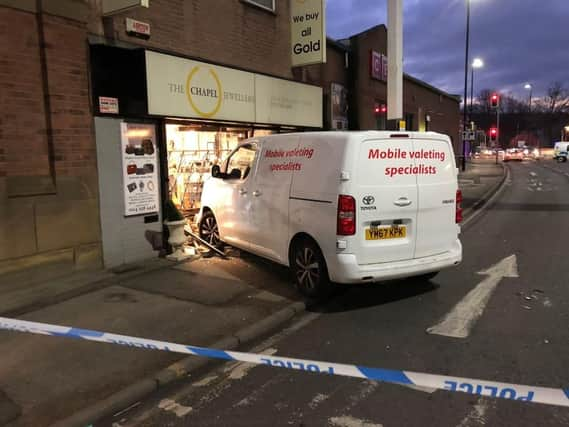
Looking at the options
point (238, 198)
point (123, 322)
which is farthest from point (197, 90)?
point (123, 322)

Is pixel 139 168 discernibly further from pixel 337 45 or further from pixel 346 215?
pixel 337 45

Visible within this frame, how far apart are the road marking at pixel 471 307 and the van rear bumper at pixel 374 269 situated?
0.59 m

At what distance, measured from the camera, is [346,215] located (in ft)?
17.4

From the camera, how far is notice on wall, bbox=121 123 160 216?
24.8 ft

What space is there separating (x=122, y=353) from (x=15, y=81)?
398 centimetres

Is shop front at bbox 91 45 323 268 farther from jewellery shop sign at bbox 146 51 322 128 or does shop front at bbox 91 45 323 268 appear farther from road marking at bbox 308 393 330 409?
road marking at bbox 308 393 330 409

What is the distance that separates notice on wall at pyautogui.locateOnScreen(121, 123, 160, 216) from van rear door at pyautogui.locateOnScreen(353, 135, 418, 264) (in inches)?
157

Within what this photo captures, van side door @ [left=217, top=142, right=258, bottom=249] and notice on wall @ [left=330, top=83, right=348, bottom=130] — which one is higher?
notice on wall @ [left=330, top=83, right=348, bottom=130]

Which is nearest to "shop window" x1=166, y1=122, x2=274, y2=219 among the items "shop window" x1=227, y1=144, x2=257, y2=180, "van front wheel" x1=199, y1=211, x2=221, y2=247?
"van front wheel" x1=199, y1=211, x2=221, y2=247

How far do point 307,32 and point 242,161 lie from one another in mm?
5093

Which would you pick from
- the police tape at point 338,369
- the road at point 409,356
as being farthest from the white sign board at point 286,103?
the police tape at point 338,369

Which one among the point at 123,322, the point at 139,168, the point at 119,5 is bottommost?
the point at 123,322

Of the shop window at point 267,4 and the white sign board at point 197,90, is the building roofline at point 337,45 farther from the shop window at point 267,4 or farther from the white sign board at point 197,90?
the white sign board at point 197,90

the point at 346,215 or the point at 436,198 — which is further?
the point at 436,198
